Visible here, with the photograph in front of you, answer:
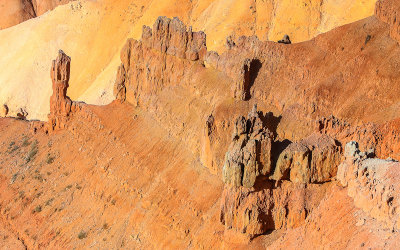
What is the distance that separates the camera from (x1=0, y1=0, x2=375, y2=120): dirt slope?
69625 mm

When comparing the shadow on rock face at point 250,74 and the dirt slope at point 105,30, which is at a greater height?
the dirt slope at point 105,30

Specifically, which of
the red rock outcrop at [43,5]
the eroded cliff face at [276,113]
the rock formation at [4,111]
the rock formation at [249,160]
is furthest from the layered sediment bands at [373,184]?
the red rock outcrop at [43,5]

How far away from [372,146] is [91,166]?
20.9 m

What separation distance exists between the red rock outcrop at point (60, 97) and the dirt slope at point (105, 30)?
18.9m

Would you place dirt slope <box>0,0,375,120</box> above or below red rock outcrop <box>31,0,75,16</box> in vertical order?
below

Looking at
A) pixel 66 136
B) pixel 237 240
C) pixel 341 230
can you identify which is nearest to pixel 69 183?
pixel 66 136

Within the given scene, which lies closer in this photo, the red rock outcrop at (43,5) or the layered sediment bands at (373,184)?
the layered sediment bands at (373,184)

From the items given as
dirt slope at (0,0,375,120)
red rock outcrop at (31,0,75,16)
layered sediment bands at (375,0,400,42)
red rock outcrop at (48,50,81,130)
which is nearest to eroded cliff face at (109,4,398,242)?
layered sediment bands at (375,0,400,42)

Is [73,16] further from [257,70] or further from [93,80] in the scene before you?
[257,70]

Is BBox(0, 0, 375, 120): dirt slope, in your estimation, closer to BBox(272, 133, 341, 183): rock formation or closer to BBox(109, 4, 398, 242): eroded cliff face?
BBox(109, 4, 398, 242): eroded cliff face

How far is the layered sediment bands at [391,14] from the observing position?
41875mm

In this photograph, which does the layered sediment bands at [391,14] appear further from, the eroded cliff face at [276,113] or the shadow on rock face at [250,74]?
the shadow on rock face at [250,74]

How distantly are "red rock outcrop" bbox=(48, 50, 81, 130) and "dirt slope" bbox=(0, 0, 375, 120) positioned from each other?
1892 centimetres

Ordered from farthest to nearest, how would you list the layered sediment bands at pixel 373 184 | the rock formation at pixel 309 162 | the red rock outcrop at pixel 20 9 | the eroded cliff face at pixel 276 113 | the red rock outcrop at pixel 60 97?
the red rock outcrop at pixel 20 9 → the red rock outcrop at pixel 60 97 → the eroded cliff face at pixel 276 113 → the rock formation at pixel 309 162 → the layered sediment bands at pixel 373 184
